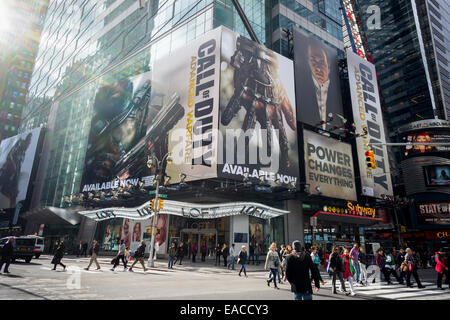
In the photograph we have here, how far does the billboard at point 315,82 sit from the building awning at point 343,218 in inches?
446

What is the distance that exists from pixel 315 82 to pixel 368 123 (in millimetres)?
10296

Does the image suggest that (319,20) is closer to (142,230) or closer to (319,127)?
(319,127)

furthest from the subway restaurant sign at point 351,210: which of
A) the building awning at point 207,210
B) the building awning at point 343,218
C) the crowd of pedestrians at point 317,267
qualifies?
the crowd of pedestrians at point 317,267

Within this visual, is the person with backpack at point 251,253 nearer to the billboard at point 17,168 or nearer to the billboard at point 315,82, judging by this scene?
the billboard at point 315,82

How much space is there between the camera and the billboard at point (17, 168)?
190ft

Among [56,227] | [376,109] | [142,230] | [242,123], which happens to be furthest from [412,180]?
[56,227]

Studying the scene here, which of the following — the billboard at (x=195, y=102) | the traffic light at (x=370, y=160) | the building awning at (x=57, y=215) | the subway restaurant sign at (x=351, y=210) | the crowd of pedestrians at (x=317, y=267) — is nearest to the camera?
the crowd of pedestrians at (x=317, y=267)

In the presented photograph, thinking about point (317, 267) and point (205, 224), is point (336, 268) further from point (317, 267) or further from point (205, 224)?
point (205, 224)

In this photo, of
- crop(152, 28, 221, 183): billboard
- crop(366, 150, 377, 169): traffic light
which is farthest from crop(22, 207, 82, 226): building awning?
crop(366, 150, 377, 169): traffic light

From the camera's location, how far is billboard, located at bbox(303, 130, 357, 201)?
1356 inches

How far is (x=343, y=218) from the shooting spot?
36812 mm

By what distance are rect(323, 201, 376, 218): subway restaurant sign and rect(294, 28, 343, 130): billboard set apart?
1057cm

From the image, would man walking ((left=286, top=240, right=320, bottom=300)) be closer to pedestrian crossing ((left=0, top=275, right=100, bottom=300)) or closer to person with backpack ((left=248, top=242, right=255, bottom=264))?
pedestrian crossing ((left=0, top=275, right=100, bottom=300))
